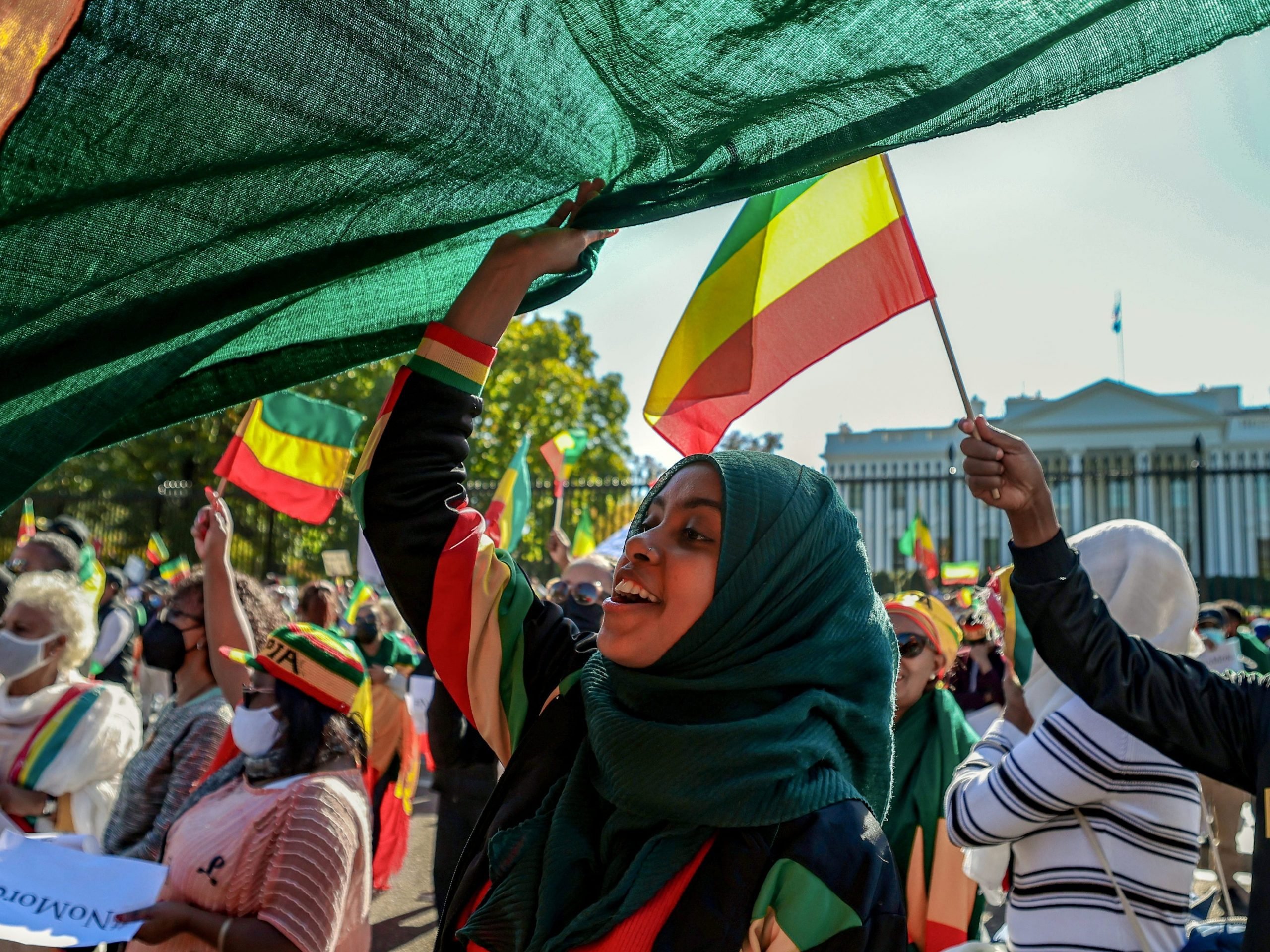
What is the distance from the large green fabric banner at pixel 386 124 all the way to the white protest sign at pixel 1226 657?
7088 millimetres

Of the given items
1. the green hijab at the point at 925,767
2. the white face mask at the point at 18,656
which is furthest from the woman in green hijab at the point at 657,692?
the white face mask at the point at 18,656

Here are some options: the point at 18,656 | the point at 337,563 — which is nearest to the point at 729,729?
the point at 18,656

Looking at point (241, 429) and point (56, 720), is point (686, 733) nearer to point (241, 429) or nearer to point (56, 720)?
point (56, 720)

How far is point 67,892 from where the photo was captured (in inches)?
92.4

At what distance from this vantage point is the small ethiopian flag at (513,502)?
25.3 feet

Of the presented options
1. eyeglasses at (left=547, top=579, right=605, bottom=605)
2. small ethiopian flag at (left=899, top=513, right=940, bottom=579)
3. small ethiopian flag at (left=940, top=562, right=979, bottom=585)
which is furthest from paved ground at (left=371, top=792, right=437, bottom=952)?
small ethiopian flag at (left=899, top=513, right=940, bottom=579)

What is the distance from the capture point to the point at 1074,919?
A: 2.37 m

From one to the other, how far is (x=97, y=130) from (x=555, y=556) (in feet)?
20.1

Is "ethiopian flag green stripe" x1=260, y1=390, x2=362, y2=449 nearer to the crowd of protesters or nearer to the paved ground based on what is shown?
the crowd of protesters

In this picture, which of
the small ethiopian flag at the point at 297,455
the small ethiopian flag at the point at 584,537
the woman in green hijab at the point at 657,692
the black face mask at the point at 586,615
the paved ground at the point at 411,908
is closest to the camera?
the woman in green hijab at the point at 657,692

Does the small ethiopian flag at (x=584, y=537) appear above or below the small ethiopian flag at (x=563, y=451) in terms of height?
below

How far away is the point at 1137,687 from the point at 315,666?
210 cm

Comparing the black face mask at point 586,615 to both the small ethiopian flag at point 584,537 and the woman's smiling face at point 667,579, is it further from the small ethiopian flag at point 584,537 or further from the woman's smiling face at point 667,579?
the small ethiopian flag at point 584,537

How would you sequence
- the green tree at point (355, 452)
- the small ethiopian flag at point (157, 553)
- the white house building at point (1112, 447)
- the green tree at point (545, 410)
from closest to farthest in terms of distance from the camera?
the small ethiopian flag at point (157, 553) → the green tree at point (355, 452) → the green tree at point (545, 410) → the white house building at point (1112, 447)
